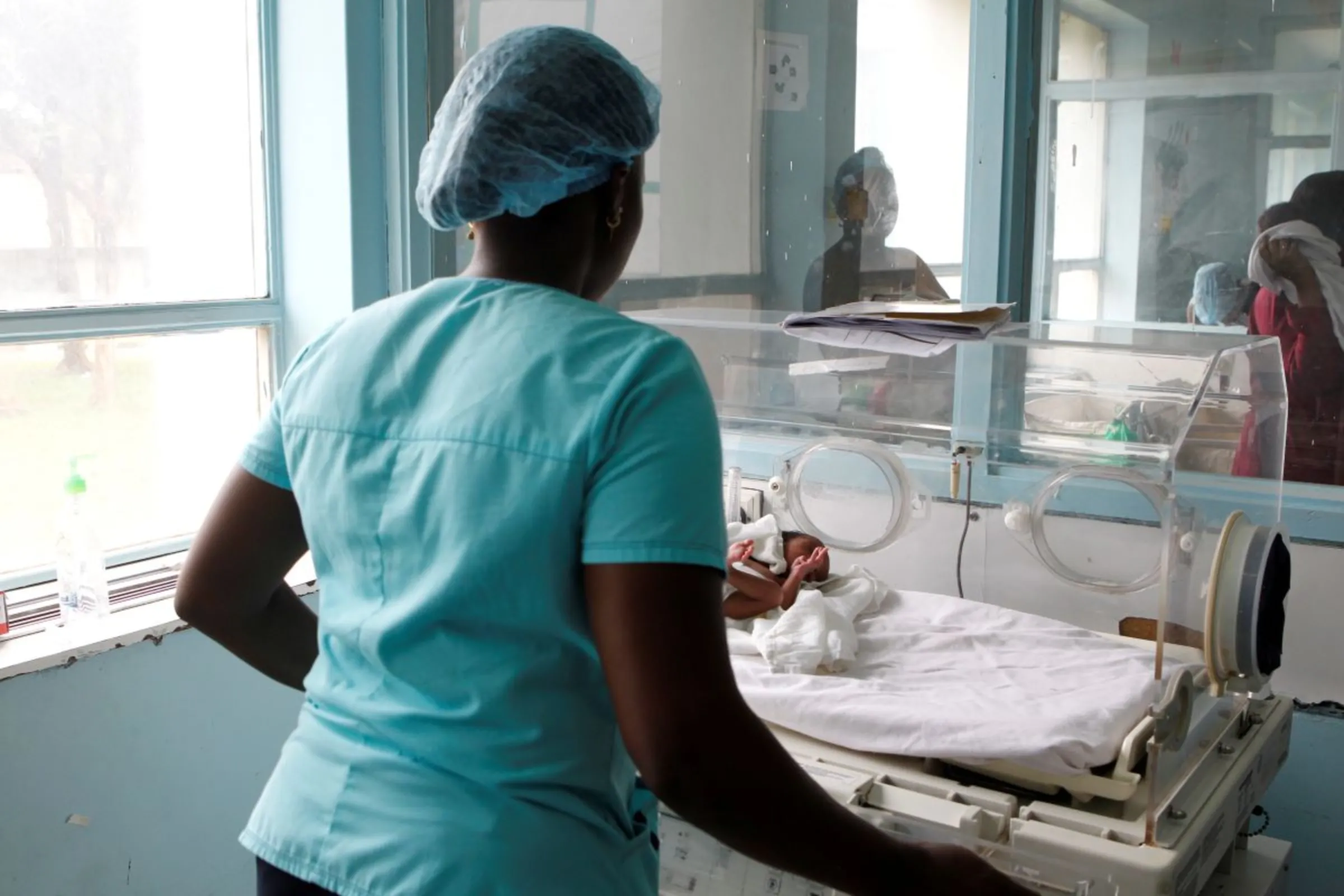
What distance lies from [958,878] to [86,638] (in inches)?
61.9

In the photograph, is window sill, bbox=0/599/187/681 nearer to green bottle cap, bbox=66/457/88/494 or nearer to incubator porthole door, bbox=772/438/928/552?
green bottle cap, bbox=66/457/88/494

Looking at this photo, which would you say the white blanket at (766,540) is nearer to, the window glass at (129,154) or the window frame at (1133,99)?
the window frame at (1133,99)

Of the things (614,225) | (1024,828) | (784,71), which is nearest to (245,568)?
(614,225)

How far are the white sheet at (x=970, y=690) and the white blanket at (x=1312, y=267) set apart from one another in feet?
2.49

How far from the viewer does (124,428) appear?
2.43 metres

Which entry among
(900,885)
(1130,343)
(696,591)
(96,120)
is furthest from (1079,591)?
(96,120)

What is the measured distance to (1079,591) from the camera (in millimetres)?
1932

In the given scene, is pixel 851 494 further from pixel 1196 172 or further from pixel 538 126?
pixel 538 126

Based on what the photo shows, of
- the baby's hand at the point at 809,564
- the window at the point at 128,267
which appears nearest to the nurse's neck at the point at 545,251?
the baby's hand at the point at 809,564

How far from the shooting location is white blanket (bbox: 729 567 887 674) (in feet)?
5.73

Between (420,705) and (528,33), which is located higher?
(528,33)

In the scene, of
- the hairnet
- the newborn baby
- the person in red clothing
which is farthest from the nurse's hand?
the hairnet

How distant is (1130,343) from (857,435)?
1.46 ft

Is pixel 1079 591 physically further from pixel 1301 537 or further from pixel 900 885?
pixel 900 885
